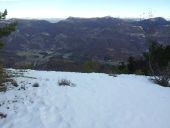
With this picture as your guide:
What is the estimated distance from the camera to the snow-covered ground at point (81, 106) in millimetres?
9539

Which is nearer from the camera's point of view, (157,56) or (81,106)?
(81,106)

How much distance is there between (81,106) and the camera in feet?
36.6

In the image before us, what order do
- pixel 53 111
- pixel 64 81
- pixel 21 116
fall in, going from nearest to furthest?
1. pixel 21 116
2. pixel 53 111
3. pixel 64 81

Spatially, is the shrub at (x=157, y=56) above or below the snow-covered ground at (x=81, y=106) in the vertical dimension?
below

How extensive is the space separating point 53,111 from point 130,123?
8.34ft

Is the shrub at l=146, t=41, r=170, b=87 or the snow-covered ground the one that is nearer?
the snow-covered ground

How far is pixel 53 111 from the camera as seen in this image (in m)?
10.2

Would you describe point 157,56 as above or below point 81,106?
below

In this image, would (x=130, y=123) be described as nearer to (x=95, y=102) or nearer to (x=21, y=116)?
(x=95, y=102)

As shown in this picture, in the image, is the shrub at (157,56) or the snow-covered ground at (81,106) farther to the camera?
the shrub at (157,56)

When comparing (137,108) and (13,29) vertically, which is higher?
(13,29)

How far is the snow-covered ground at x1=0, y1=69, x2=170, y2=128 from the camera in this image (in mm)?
9539

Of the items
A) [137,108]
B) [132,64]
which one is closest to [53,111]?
[137,108]

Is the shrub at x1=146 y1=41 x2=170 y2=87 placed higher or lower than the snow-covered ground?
lower
